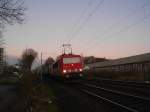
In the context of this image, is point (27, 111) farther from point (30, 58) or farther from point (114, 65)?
point (30, 58)

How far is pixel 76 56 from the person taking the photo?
36531mm

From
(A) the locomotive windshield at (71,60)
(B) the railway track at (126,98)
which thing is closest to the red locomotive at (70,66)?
(A) the locomotive windshield at (71,60)

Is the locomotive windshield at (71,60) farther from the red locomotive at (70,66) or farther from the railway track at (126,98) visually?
the railway track at (126,98)

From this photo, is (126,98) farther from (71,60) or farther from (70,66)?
(71,60)

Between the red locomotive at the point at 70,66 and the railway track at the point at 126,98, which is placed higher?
the red locomotive at the point at 70,66

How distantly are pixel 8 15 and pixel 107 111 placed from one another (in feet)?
28.5

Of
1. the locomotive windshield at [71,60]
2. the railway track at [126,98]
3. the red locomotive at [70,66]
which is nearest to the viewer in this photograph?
the railway track at [126,98]

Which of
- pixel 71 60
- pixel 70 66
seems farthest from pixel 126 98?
pixel 71 60

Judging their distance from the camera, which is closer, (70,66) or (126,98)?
(126,98)

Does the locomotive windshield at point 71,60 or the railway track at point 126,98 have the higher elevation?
the locomotive windshield at point 71,60

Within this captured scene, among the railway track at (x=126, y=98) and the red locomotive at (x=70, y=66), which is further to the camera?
the red locomotive at (x=70, y=66)

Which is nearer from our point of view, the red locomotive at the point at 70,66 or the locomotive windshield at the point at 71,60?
the red locomotive at the point at 70,66

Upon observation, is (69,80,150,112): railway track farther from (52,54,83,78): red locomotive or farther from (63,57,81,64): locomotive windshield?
(63,57,81,64): locomotive windshield

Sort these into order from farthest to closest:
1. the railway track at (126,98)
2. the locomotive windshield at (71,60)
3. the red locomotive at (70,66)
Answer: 1. the locomotive windshield at (71,60)
2. the red locomotive at (70,66)
3. the railway track at (126,98)
